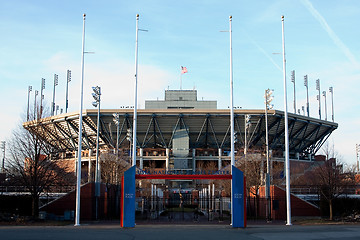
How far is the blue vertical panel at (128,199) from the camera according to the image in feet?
93.6

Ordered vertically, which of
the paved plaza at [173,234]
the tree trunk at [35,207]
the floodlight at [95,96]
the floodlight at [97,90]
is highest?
the floodlight at [97,90]

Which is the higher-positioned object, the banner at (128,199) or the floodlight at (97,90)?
the floodlight at (97,90)

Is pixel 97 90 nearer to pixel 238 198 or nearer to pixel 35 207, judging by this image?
pixel 35 207

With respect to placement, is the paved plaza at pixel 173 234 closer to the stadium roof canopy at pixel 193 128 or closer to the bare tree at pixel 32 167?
the bare tree at pixel 32 167

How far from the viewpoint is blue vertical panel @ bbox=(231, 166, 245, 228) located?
28703 millimetres

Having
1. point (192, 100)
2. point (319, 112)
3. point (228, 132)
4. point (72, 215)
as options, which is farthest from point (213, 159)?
point (72, 215)

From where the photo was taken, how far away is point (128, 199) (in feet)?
93.7

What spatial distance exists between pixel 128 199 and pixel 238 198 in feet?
24.8

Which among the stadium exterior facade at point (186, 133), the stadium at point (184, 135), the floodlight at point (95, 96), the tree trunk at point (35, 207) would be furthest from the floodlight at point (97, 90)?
the stadium exterior facade at point (186, 133)

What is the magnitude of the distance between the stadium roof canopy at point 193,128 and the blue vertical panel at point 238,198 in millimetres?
45260

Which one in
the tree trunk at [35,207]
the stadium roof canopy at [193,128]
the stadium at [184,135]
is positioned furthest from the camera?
the stadium at [184,135]

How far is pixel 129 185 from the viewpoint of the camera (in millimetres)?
28562

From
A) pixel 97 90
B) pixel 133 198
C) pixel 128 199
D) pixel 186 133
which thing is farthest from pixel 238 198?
pixel 186 133

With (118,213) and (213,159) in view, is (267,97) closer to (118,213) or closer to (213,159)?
(118,213)
